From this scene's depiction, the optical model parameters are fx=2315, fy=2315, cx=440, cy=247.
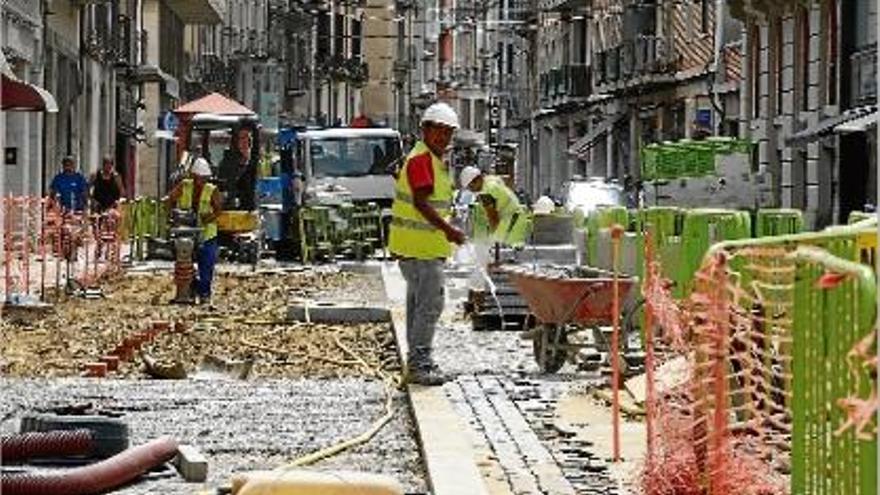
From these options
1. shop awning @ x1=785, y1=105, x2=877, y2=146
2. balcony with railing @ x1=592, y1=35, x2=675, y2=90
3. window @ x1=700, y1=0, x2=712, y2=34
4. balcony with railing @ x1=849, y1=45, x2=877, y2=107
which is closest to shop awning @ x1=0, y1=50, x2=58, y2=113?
shop awning @ x1=785, y1=105, x2=877, y2=146

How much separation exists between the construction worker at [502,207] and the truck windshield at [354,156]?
1913cm

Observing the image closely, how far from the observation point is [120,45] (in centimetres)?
5631

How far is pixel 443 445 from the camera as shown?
11617 millimetres

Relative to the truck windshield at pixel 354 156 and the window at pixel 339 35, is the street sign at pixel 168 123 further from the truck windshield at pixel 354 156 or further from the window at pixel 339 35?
the window at pixel 339 35

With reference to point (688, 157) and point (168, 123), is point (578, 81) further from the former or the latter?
point (688, 157)

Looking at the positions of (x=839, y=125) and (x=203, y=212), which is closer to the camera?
(x=203, y=212)

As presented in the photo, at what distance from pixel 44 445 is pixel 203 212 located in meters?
15.0

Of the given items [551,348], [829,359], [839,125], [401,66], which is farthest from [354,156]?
[401,66]

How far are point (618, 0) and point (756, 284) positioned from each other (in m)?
61.1

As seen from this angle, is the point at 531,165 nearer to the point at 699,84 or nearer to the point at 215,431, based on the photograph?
the point at 699,84

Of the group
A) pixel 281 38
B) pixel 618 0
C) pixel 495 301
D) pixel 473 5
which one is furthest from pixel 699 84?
pixel 473 5

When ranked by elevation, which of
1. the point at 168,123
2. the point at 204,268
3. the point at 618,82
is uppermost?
the point at 618,82

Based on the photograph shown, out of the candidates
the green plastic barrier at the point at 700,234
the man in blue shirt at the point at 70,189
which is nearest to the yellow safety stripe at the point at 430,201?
the green plastic barrier at the point at 700,234

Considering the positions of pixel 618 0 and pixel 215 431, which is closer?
pixel 215 431
